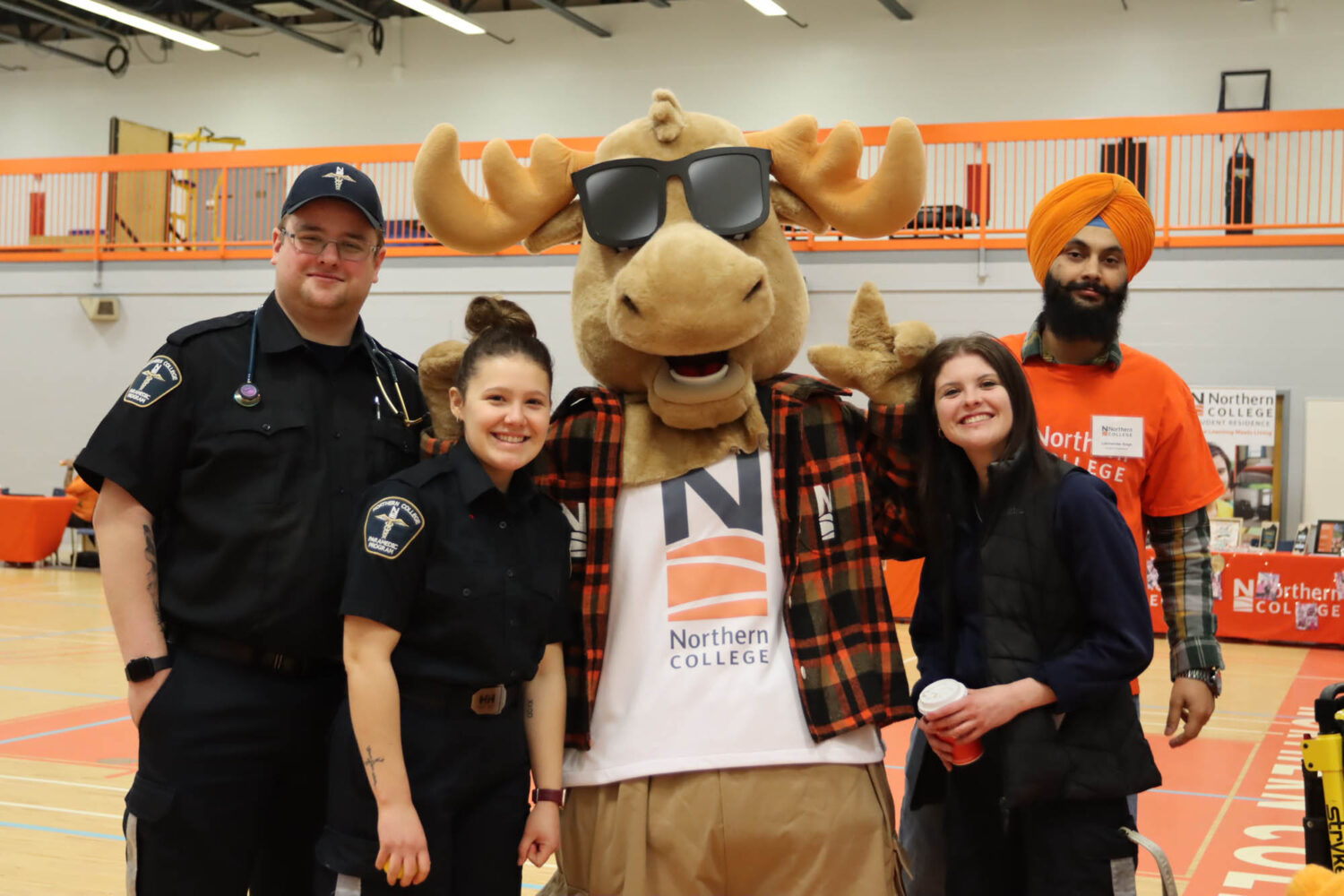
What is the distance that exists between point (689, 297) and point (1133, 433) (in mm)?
1074

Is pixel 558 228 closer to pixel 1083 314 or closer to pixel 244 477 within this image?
pixel 244 477

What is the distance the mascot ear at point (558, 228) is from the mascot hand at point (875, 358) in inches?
25.7

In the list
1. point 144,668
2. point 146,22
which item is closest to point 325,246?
point 144,668

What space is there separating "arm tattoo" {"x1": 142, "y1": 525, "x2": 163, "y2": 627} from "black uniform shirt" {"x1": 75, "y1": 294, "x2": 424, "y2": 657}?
0.6 inches

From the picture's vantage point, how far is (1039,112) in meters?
15.4

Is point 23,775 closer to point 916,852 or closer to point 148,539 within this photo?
point 148,539

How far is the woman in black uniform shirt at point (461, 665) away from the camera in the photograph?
6.97 ft

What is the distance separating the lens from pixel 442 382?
2551 millimetres

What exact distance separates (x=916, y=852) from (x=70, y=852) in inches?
129

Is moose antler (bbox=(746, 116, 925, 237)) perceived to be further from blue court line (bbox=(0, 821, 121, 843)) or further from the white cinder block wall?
the white cinder block wall

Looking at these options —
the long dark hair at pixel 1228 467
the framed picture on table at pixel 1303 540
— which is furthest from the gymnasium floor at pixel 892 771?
the long dark hair at pixel 1228 467

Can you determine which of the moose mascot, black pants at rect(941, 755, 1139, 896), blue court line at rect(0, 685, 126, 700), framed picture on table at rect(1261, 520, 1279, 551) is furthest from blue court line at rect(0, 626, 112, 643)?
framed picture on table at rect(1261, 520, 1279, 551)

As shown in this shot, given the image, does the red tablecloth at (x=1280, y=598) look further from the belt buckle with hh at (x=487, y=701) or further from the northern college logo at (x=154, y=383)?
the northern college logo at (x=154, y=383)

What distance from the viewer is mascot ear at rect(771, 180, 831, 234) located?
9.09 ft
